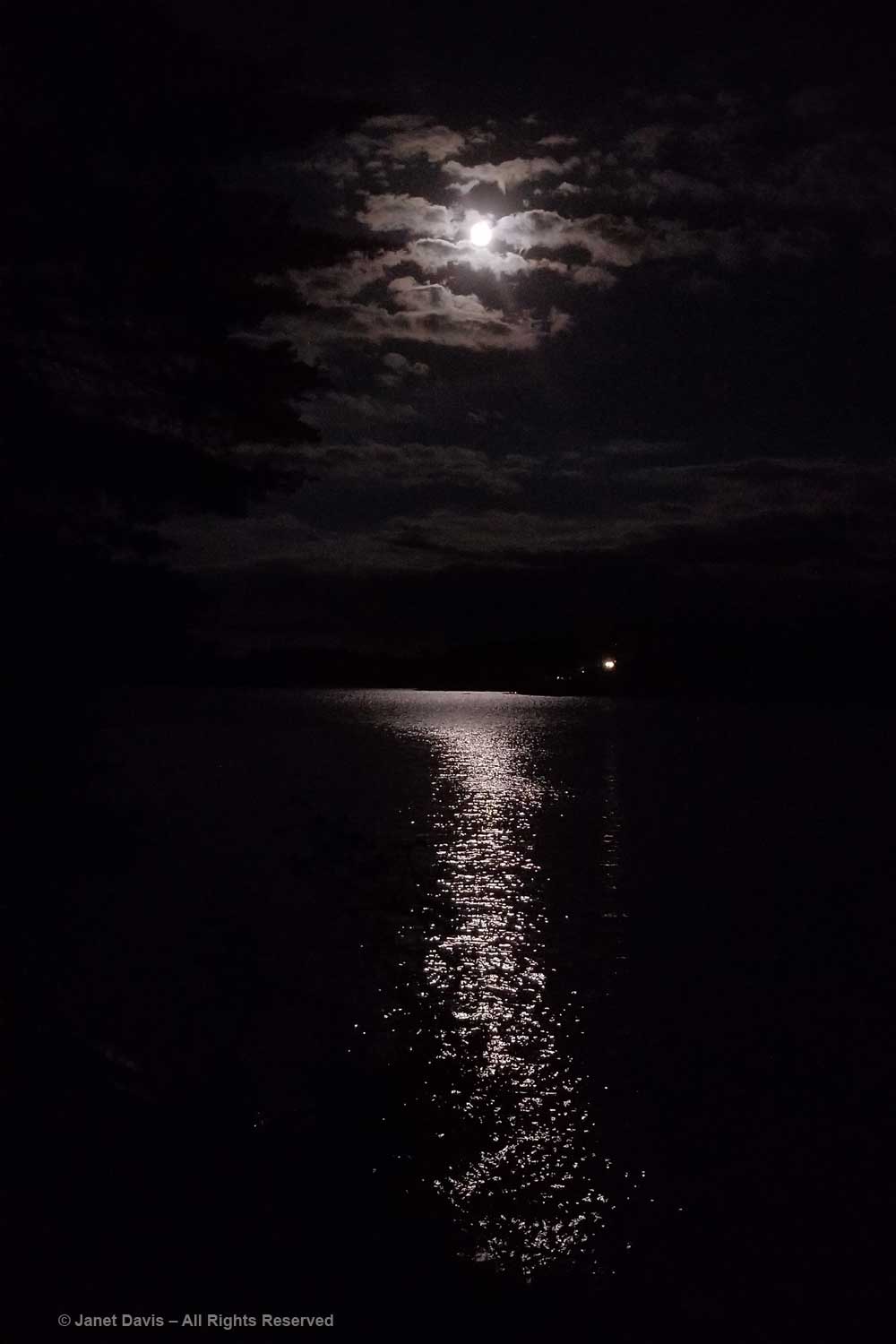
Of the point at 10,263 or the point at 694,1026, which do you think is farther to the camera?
the point at 694,1026

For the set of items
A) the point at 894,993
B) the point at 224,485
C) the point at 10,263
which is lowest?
the point at 894,993

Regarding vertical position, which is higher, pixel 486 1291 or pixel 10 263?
pixel 10 263

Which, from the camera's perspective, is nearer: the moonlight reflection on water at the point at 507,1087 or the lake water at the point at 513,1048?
the lake water at the point at 513,1048

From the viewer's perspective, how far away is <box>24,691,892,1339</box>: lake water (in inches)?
452

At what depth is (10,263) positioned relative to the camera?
1147cm

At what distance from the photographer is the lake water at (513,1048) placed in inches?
452

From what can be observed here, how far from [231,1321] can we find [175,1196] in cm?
146

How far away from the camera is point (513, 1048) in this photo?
18.6 m

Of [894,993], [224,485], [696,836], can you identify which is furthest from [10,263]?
[696,836]

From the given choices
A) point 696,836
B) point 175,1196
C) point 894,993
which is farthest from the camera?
point 696,836

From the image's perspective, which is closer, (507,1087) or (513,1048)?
(507,1087)

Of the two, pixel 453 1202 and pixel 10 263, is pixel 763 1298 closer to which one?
pixel 453 1202

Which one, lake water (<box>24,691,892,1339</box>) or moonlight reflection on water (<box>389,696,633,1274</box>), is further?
moonlight reflection on water (<box>389,696,633,1274</box>)

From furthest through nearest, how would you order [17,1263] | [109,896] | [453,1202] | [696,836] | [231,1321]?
[696,836] → [109,896] → [453,1202] → [231,1321] → [17,1263]
